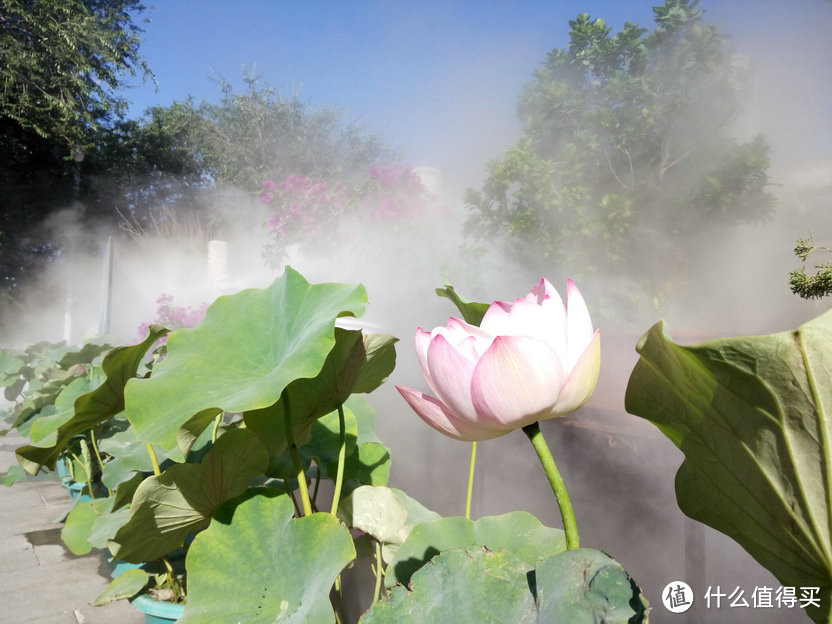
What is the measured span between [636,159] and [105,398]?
1802mm

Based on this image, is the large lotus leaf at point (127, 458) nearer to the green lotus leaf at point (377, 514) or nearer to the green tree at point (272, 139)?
the green lotus leaf at point (377, 514)

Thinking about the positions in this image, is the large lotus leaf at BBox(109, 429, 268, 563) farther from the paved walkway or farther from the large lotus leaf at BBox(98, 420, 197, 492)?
the paved walkway

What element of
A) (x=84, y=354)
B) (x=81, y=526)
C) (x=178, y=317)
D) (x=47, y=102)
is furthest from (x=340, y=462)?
(x=47, y=102)

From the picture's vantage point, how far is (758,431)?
0.88ft

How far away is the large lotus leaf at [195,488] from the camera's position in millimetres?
570

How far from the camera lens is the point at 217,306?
0.60 meters

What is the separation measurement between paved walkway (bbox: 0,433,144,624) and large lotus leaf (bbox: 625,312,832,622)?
153cm

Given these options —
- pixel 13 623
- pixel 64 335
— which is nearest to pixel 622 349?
pixel 13 623

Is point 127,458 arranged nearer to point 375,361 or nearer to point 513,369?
point 375,361

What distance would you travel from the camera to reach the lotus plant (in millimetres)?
275

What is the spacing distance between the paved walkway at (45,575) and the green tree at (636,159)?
174 cm

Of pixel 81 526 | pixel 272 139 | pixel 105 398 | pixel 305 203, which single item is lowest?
pixel 81 526

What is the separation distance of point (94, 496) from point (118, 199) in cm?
1067

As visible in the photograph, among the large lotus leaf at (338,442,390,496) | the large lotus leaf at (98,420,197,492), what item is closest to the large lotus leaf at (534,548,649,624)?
the large lotus leaf at (338,442,390,496)
